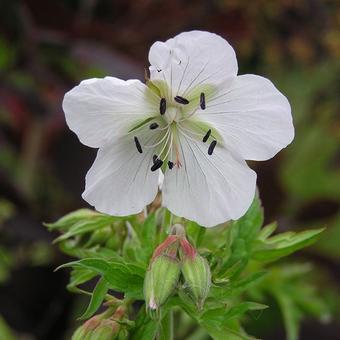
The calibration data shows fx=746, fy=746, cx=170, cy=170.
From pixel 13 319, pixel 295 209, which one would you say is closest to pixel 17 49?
pixel 13 319

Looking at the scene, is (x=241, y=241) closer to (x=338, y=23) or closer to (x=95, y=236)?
(x=95, y=236)

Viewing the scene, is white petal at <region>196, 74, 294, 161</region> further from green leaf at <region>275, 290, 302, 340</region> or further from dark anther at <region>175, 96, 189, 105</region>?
green leaf at <region>275, 290, 302, 340</region>

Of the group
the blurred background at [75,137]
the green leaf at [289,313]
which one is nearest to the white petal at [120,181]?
the green leaf at [289,313]

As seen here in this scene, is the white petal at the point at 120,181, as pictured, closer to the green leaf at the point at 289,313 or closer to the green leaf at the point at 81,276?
the green leaf at the point at 81,276

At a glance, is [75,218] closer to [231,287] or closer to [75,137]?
[231,287]

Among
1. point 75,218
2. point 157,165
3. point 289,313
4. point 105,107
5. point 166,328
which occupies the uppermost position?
point 105,107

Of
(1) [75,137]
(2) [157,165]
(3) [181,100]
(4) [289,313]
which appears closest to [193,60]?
(3) [181,100]
